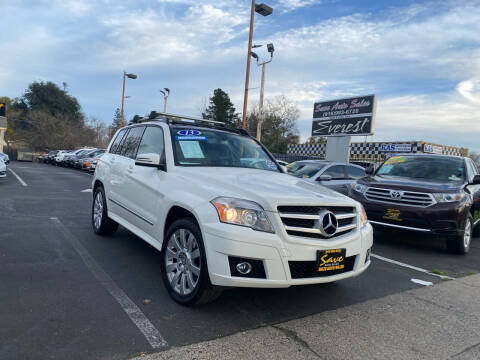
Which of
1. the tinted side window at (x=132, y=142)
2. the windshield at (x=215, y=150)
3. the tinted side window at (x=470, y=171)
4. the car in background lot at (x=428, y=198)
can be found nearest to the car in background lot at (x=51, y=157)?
the tinted side window at (x=132, y=142)

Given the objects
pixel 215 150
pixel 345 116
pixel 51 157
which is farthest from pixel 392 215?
pixel 51 157

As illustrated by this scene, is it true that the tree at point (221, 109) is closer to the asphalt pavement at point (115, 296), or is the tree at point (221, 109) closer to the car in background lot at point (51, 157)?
the car in background lot at point (51, 157)

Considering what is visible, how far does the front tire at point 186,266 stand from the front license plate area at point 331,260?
91 cm

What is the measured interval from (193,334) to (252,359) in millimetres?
545

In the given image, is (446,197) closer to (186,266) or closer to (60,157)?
(186,266)

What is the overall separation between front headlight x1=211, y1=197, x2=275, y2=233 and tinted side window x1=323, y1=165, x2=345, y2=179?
7260mm

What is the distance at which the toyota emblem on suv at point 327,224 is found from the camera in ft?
10.5

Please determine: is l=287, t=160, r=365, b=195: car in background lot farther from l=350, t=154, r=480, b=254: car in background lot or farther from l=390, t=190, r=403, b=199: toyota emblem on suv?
l=390, t=190, r=403, b=199: toyota emblem on suv

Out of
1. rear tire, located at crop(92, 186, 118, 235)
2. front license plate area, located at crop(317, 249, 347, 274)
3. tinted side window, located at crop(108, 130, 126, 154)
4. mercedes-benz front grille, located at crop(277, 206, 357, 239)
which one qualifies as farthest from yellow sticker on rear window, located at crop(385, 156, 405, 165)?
rear tire, located at crop(92, 186, 118, 235)

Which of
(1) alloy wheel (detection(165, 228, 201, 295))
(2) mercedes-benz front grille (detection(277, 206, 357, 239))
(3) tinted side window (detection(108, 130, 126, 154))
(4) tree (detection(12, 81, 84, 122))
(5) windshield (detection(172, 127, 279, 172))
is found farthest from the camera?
(4) tree (detection(12, 81, 84, 122))

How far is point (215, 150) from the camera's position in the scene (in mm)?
4434

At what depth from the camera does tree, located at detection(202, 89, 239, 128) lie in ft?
176

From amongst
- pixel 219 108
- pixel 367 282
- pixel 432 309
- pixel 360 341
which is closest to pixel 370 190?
pixel 367 282

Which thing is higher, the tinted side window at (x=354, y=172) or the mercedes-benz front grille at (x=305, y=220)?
the tinted side window at (x=354, y=172)
